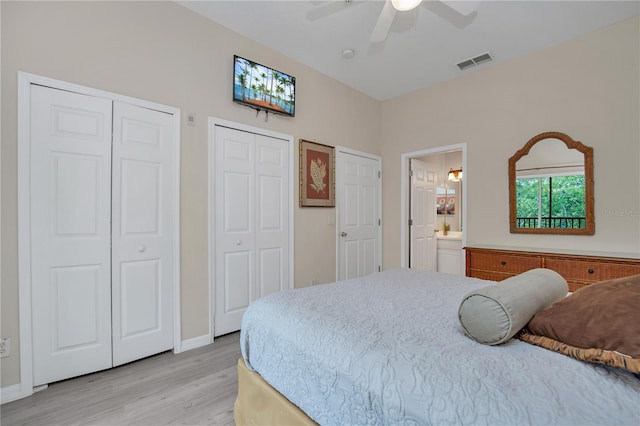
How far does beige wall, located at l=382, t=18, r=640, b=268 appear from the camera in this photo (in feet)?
8.91

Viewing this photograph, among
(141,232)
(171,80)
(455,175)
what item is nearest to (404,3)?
(171,80)

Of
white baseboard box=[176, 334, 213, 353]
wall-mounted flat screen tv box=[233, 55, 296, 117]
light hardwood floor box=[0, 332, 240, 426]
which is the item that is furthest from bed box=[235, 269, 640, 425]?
wall-mounted flat screen tv box=[233, 55, 296, 117]

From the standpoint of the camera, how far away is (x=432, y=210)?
15.7ft

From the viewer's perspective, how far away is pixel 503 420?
0.65 meters

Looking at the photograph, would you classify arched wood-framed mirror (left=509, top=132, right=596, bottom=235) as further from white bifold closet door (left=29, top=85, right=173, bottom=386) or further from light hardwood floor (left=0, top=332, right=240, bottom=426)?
white bifold closet door (left=29, top=85, right=173, bottom=386)

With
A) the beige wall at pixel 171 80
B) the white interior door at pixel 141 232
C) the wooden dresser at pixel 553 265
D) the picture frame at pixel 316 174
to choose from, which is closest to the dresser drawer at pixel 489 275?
the wooden dresser at pixel 553 265

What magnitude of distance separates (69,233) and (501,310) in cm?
259

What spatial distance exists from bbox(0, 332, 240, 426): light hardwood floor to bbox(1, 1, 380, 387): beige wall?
281mm

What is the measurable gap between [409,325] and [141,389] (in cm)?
189

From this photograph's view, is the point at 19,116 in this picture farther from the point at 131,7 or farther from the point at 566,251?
A: the point at 566,251

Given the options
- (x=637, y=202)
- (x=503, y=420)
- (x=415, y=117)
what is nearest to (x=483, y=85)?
(x=415, y=117)

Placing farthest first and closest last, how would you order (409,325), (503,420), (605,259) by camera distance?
(605,259), (409,325), (503,420)

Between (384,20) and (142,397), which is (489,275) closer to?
(384,20)

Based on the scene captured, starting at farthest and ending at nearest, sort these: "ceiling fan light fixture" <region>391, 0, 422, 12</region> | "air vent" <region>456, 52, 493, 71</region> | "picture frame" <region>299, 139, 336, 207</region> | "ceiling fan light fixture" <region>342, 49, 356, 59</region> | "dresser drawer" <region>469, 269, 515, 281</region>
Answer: "picture frame" <region>299, 139, 336, 207</region> → "air vent" <region>456, 52, 493, 71</region> → "ceiling fan light fixture" <region>342, 49, 356, 59</region> → "dresser drawer" <region>469, 269, 515, 281</region> → "ceiling fan light fixture" <region>391, 0, 422, 12</region>
